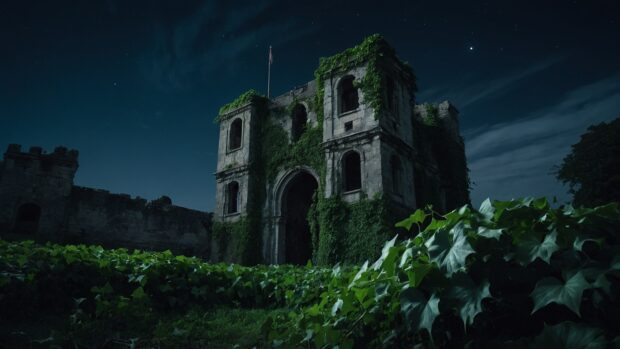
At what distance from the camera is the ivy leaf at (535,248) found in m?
1.61

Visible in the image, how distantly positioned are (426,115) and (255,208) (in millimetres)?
12147

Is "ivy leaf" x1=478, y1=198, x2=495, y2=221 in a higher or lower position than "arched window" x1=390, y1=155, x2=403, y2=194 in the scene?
lower

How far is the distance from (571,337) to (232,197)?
21133 mm

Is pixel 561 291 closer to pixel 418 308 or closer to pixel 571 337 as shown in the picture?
pixel 571 337

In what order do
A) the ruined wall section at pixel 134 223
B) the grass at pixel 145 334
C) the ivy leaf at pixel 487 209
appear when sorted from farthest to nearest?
the ruined wall section at pixel 134 223
the grass at pixel 145 334
the ivy leaf at pixel 487 209

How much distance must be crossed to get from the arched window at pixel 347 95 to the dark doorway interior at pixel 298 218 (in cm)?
404

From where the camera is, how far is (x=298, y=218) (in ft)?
69.3

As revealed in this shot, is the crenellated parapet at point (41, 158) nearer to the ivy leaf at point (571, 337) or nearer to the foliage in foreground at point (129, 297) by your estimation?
the foliage in foreground at point (129, 297)

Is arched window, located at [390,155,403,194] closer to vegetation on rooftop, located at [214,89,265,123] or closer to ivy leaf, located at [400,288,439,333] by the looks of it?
vegetation on rooftop, located at [214,89,265,123]

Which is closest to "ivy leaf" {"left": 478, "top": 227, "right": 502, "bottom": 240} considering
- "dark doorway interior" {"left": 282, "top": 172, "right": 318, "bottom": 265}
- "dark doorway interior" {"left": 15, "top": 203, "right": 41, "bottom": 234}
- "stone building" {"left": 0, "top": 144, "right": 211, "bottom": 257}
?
"dark doorway interior" {"left": 282, "top": 172, "right": 318, "bottom": 265}

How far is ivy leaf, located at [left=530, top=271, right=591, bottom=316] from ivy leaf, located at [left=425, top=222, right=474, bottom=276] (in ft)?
0.98

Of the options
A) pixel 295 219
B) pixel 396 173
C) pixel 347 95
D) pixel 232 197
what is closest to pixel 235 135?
pixel 232 197

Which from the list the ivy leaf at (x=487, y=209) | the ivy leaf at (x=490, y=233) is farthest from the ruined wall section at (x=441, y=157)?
the ivy leaf at (x=490, y=233)

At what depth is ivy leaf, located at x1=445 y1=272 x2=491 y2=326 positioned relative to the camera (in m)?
1.67
